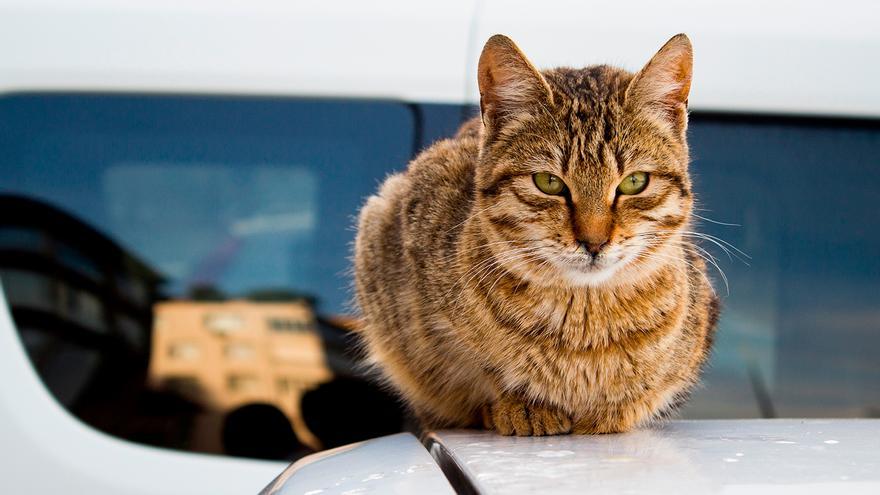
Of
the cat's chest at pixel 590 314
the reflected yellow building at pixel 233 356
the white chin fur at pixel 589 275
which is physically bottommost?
the reflected yellow building at pixel 233 356

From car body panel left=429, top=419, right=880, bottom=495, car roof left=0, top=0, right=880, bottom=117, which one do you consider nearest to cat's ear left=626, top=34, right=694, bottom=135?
car body panel left=429, top=419, right=880, bottom=495

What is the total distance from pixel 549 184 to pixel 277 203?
1128 millimetres

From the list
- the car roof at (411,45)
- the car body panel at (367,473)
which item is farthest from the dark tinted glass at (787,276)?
the car body panel at (367,473)

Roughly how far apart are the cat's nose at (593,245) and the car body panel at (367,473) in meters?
0.31

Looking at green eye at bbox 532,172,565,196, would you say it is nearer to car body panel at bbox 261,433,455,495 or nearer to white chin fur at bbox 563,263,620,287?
white chin fur at bbox 563,263,620,287

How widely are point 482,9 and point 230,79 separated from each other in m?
0.59

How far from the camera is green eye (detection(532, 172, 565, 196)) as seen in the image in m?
1.15

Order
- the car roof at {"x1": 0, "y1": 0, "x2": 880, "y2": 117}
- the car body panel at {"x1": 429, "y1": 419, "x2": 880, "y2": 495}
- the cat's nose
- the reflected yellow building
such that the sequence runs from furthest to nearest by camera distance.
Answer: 1. the reflected yellow building
2. the car roof at {"x1": 0, "y1": 0, "x2": 880, "y2": 117}
3. the cat's nose
4. the car body panel at {"x1": 429, "y1": 419, "x2": 880, "y2": 495}

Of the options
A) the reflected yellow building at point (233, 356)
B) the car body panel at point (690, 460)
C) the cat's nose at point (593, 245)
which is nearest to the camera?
the car body panel at point (690, 460)

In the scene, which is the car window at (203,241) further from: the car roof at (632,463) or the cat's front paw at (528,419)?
the car roof at (632,463)

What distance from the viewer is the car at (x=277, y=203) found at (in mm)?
2094

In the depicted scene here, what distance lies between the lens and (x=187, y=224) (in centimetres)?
217

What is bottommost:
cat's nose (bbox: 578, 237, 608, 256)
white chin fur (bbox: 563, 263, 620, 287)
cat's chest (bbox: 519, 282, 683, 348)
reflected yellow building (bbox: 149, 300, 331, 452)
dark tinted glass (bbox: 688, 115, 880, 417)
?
reflected yellow building (bbox: 149, 300, 331, 452)

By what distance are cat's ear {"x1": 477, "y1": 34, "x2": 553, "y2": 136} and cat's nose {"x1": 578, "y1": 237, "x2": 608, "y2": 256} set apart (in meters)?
0.20
